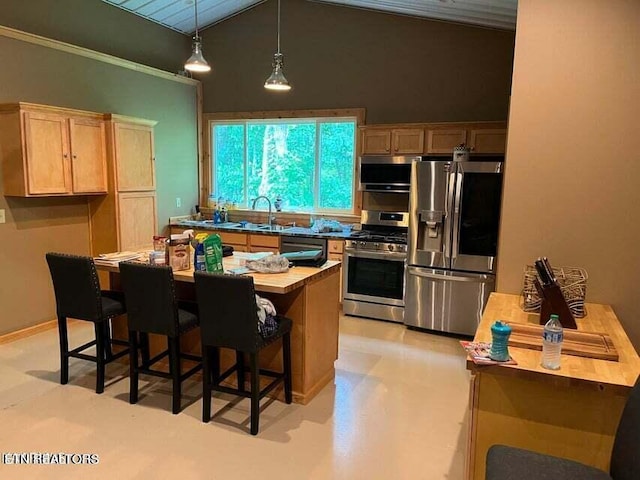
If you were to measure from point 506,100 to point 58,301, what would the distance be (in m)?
4.58

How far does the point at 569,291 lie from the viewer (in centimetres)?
249

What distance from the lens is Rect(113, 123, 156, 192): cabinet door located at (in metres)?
4.77

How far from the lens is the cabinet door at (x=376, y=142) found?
5.19 meters

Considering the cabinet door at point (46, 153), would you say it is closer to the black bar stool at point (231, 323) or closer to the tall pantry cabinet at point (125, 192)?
the tall pantry cabinet at point (125, 192)

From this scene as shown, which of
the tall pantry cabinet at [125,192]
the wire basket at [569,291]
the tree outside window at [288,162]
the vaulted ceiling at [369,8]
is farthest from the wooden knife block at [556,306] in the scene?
the tall pantry cabinet at [125,192]

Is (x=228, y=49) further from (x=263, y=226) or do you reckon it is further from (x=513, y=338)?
(x=513, y=338)

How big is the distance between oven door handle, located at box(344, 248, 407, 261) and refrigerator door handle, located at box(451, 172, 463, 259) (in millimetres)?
519

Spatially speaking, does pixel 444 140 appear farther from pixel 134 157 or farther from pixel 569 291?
pixel 134 157

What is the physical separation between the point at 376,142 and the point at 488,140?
1190 millimetres

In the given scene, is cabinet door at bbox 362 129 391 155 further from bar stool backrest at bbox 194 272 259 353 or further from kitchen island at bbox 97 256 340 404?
bar stool backrest at bbox 194 272 259 353

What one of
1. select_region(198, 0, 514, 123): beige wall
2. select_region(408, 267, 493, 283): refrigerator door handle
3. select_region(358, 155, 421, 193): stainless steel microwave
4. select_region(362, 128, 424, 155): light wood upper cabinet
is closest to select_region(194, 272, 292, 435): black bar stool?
select_region(408, 267, 493, 283): refrigerator door handle

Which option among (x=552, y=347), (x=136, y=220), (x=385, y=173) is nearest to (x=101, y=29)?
(x=136, y=220)

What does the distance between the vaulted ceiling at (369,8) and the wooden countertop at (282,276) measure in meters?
2.82

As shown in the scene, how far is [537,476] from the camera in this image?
160 cm
